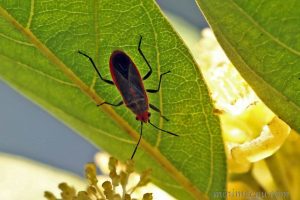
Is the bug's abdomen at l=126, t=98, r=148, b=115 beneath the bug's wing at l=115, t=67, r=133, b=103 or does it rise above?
beneath

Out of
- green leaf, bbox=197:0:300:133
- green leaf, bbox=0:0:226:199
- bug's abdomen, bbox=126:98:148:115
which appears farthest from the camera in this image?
bug's abdomen, bbox=126:98:148:115

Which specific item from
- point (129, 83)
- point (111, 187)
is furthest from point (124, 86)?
point (111, 187)

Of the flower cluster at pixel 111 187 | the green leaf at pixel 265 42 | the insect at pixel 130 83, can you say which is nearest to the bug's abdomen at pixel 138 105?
the insect at pixel 130 83

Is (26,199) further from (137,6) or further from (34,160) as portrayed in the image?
(137,6)

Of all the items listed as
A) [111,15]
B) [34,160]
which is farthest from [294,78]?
[34,160]

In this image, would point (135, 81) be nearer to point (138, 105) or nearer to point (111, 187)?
point (138, 105)

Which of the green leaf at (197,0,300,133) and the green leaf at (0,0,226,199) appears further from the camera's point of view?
the green leaf at (0,0,226,199)

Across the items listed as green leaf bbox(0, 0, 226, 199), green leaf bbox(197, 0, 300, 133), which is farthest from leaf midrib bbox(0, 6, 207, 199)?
green leaf bbox(197, 0, 300, 133)

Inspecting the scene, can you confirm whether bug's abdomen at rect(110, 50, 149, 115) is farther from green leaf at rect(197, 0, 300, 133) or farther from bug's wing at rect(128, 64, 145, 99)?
green leaf at rect(197, 0, 300, 133)

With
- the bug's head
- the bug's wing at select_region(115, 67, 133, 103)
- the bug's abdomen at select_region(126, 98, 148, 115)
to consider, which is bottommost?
the bug's head
